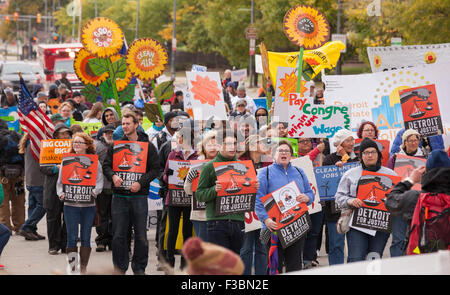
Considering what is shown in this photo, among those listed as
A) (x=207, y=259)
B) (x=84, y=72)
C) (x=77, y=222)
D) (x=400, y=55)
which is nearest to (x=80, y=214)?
(x=77, y=222)

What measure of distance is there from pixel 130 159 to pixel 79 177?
71cm

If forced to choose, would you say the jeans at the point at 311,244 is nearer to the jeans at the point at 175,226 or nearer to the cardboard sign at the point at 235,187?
the jeans at the point at 175,226

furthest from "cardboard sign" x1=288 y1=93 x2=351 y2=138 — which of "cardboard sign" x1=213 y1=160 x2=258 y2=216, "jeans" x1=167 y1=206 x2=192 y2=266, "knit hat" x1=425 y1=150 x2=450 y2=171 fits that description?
"knit hat" x1=425 y1=150 x2=450 y2=171

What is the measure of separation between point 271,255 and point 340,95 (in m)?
5.52

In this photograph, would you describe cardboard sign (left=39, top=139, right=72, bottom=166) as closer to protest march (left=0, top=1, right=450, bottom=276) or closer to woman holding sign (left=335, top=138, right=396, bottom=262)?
protest march (left=0, top=1, right=450, bottom=276)

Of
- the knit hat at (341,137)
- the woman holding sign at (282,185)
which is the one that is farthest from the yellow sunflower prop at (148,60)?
the woman holding sign at (282,185)

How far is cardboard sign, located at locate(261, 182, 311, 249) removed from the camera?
26.4 feet

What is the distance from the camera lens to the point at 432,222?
6.11m

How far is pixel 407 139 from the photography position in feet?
31.1

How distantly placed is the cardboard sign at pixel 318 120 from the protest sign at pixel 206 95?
188 cm

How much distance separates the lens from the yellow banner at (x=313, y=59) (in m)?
14.1
